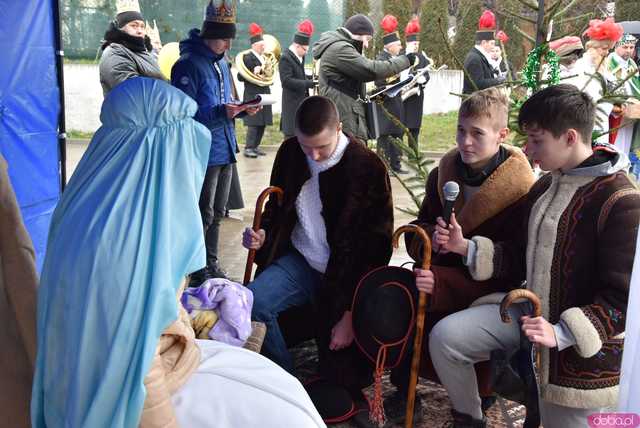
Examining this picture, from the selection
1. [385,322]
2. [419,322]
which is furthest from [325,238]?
[419,322]

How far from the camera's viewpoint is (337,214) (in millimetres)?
3275

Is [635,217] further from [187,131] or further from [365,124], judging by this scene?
[365,124]

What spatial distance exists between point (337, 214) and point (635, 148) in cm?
474

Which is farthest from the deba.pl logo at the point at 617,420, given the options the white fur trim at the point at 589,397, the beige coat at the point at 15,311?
the beige coat at the point at 15,311

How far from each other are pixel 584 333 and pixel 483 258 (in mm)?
550

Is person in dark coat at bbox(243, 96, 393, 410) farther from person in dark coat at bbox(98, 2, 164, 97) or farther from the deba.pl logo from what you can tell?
person in dark coat at bbox(98, 2, 164, 97)

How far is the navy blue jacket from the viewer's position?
463cm

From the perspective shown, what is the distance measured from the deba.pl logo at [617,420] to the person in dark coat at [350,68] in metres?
4.47

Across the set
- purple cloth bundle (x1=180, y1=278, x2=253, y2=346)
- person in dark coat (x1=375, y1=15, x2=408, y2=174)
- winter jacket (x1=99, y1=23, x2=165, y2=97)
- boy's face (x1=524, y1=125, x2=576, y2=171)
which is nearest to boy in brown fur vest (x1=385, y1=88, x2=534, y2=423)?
boy's face (x1=524, y1=125, x2=576, y2=171)

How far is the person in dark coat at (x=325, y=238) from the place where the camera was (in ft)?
10.4

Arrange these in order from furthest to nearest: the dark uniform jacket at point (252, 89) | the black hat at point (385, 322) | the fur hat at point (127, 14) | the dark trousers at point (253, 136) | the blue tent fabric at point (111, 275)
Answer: the dark trousers at point (253, 136) → the dark uniform jacket at point (252, 89) → the fur hat at point (127, 14) → the black hat at point (385, 322) → the blue tent fabric at point (111, 275)

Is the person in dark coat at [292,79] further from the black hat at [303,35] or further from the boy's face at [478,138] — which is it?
the boy's face at [478,138]

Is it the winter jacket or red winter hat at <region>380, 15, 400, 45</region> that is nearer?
the winter jacket

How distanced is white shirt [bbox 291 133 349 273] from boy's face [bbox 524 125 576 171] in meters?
1.05
